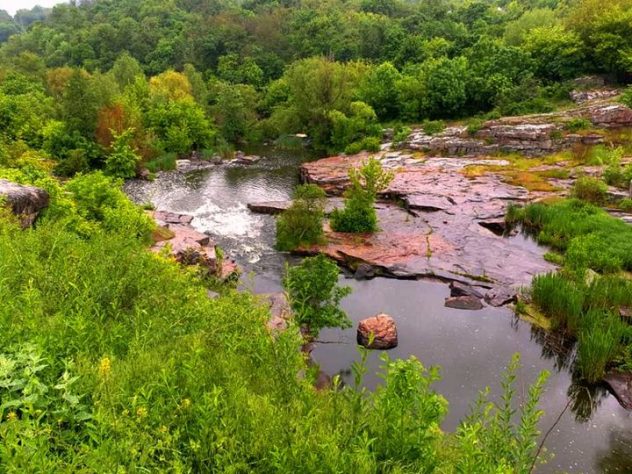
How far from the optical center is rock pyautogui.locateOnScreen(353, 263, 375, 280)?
1684 centimetres

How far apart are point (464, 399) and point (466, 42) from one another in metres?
49.9

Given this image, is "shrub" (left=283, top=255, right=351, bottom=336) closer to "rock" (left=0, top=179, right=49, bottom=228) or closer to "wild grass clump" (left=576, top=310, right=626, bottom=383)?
"wild grass clump" (left=576, top=310, right=626, bottom=383)

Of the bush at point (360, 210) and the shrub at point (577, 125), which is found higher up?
the bush at point (360, 210)

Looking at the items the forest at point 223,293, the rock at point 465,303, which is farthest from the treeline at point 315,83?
the rock at point 465,303

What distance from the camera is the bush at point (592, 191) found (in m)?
22.6

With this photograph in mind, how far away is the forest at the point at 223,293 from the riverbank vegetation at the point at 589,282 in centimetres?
9

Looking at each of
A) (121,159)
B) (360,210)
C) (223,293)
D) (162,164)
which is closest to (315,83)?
(162,164)

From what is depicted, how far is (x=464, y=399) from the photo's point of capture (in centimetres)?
1041

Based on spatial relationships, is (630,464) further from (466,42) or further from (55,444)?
(466,42)

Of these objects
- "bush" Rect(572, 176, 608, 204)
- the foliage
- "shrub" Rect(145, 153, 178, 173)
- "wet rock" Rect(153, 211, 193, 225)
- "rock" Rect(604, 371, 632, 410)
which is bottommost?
"bush" Rect(572, 176, 608, 204)

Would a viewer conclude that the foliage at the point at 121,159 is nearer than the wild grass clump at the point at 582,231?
No

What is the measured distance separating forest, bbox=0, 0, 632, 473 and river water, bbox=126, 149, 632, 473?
67 cm

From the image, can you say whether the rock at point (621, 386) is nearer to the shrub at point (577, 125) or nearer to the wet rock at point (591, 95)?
the shrub at point (577, 125)

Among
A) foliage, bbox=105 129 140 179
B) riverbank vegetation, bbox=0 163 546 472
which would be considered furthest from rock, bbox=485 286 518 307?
foliage, bbox=105 129 140 179
